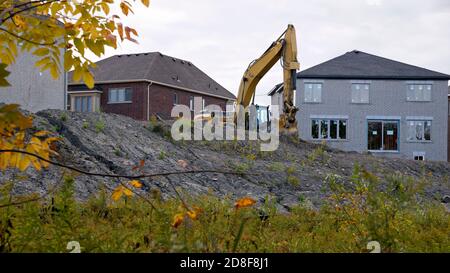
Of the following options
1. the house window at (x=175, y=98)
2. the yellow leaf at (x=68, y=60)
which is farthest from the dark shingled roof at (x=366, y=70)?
the yellow leaf at (x=68, y=60)

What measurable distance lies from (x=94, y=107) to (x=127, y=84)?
300cm

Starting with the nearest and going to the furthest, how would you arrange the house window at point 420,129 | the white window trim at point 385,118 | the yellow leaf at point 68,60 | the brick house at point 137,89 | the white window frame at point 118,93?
the yellow leaf at point 68,60 → the white window trim at point 385,118 → the house window at point 420,129 → the brick house at point 137,89 → the white window frame at point 118,93

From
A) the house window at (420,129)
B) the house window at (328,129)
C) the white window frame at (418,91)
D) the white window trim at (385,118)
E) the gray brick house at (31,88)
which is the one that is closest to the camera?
the gray brick house at (31,88)

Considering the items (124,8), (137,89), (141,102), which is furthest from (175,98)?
(124,8)

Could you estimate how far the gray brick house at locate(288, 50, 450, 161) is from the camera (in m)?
38.1

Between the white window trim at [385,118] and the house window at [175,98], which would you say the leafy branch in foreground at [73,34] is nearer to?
the white window trim at [385,118]

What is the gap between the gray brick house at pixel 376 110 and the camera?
125 feet

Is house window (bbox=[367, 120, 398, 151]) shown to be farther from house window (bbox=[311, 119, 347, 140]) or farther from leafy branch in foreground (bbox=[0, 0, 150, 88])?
leafy branch in foreground (bbox=[0, 0, 150, 88])

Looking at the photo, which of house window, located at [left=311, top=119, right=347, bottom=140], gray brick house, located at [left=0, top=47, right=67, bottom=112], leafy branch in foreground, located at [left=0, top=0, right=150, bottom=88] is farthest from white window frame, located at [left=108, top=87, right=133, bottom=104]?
leafy branch in foreground, located at [left=0, top=0, right=150, bottom=88]

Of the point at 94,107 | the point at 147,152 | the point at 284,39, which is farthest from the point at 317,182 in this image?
the point at 94,107

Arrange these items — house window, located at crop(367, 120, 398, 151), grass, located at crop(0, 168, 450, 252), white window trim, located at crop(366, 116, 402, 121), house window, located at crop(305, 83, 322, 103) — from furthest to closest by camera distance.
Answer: white window trim, located at crop(366, 116, 402, 121) < house window, located at crop(367, 120, 398, 151) < house window, located at crop(305, 83, 322, 103) < grass, located at crop(0, 168, 450, 252)
